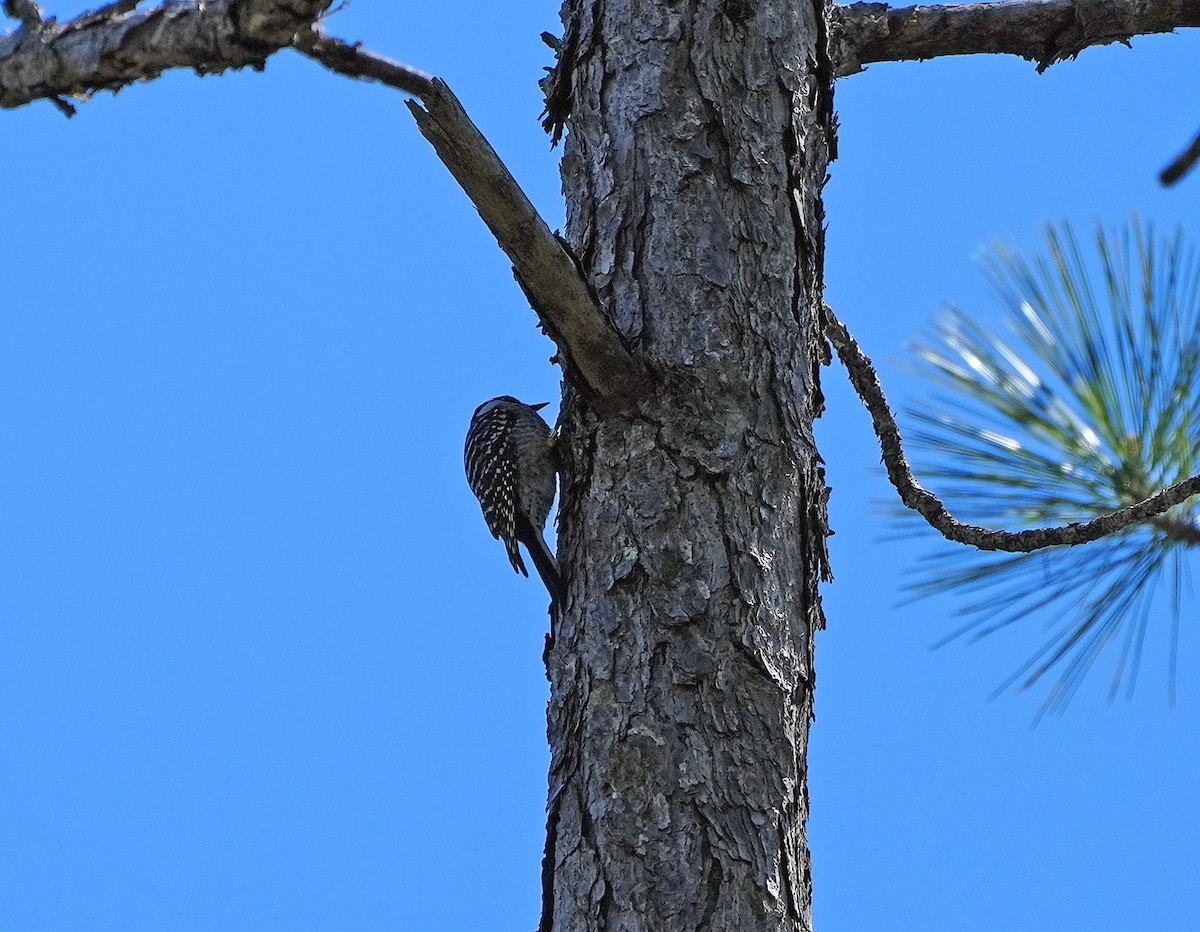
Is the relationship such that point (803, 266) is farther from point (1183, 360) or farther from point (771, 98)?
point (1183, 360)

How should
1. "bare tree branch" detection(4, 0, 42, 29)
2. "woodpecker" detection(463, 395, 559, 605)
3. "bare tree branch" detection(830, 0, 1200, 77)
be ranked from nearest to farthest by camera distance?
"bare tree branch" detection(4, 0, 42, 29)
"bare tree branch" detection(830, 0, 1200, 77)
"woodpecker" detection(463, 395, 559, 605)

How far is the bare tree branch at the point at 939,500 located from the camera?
3.05m

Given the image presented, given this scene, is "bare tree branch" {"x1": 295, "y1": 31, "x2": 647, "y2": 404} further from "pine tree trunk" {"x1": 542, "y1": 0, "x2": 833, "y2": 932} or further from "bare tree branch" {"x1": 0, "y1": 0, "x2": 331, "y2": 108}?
"bare tree branch" {"x1": 0, "y1": 0, "x2": 331, "y2": 108}

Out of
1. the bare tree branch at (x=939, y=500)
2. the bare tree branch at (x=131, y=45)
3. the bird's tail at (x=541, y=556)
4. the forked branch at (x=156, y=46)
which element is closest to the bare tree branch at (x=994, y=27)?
the bare tree branch at (x=939, y=500)

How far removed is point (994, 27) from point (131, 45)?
8.41 ft

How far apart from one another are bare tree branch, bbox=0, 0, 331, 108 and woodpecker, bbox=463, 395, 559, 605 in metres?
2.32

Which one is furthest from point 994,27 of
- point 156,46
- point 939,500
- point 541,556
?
point 156,46

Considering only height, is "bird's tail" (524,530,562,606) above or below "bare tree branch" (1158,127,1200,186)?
above

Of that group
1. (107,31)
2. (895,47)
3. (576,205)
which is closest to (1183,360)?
(895,47)

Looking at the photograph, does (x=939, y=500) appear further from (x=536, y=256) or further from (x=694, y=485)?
(x=536, y=256)

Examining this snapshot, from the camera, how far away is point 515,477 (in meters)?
4.40

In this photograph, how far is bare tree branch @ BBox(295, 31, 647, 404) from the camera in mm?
2441

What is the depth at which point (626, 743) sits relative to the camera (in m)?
2.55

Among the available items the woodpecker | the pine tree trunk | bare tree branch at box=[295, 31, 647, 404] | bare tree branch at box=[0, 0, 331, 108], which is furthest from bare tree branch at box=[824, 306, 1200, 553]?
bare tree branch at box=[0, 0, 331, 108]
